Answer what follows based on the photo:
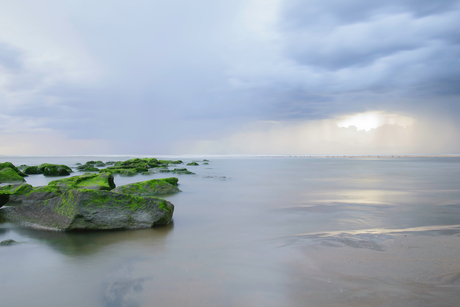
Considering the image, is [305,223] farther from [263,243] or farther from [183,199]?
[183,199]

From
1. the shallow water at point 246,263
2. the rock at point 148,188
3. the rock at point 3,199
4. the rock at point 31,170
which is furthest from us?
the rock at point 31,170

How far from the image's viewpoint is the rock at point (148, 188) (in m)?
9.96

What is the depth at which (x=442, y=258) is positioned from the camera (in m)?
3.94

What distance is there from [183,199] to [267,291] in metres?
7.07

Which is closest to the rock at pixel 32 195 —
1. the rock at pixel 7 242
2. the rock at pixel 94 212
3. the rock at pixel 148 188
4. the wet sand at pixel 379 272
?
the rock at pixel 94 212

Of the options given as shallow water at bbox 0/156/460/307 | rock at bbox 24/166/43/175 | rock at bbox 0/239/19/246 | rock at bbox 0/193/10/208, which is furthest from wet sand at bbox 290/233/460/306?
rock at bbox 24/166/43/175

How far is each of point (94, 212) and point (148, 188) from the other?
15.2 feet

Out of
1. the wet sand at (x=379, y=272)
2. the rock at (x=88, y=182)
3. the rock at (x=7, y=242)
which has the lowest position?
the rock at (x=7, y=242)

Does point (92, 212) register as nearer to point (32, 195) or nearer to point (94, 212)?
point (94, 212)

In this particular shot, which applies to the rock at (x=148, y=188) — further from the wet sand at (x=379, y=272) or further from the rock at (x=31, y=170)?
the rock at (x=31, y=170)

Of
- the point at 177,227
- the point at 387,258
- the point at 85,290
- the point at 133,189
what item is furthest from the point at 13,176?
the point at 387,258

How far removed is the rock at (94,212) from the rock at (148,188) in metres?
3.71

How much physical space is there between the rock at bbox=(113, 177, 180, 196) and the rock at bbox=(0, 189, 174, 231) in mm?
3709

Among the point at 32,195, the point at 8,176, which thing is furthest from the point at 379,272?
the point at 8,176
